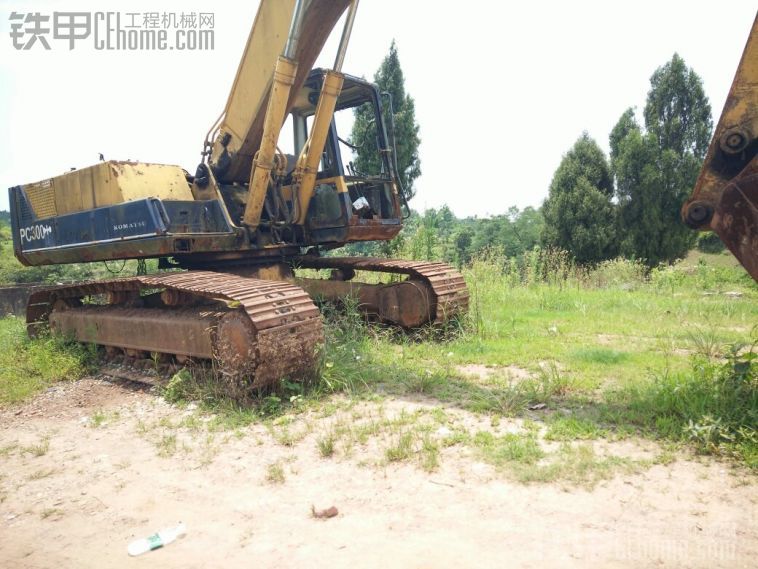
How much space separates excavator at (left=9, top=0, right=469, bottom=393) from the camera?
502 cm

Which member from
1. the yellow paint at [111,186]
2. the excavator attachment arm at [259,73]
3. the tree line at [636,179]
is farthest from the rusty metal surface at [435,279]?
the tree line at [636,179]

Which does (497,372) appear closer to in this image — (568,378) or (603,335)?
(568,378)

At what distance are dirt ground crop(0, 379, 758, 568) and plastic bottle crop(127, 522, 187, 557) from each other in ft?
0.12

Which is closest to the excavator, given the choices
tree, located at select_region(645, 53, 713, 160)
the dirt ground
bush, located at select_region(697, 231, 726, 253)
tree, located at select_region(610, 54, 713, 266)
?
the dirt ground

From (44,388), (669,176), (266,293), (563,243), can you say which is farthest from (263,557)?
(669,176)

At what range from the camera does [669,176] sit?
79.2ft

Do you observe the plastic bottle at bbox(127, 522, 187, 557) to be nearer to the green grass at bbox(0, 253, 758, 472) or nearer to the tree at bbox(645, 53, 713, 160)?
the green grass at bbox(0, 253, 758, 472)

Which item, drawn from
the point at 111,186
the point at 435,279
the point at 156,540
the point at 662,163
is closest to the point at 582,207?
the point at 662,163

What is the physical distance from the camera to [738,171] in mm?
3090

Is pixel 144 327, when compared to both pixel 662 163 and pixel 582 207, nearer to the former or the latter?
pixel 582 207

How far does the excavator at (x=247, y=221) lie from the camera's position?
5023mm

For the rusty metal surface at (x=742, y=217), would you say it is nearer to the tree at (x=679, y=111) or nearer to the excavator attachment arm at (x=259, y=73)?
the excavator attachment arm at (x=259, y=73)

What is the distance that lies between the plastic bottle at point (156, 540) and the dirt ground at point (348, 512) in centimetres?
4

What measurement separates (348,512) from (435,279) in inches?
147
